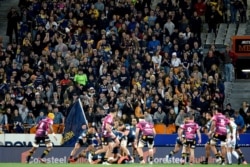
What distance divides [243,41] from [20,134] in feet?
37.7

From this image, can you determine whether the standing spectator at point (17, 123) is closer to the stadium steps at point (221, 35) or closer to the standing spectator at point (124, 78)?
the standing spectator at point (124, 78)

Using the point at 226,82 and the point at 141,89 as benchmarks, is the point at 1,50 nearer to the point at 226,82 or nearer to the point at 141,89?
the point at 141,89

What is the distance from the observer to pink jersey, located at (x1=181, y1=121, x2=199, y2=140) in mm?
36406

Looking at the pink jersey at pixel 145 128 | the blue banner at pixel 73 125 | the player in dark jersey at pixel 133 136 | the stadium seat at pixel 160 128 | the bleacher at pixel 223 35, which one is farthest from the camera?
the bleacher at pixel 223 35

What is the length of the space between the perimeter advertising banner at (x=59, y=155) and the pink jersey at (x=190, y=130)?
206 cm

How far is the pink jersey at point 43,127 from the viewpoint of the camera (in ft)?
121

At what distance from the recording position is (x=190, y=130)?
36375mm

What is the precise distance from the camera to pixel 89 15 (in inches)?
1762

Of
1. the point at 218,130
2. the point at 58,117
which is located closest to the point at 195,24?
the point at 58,117

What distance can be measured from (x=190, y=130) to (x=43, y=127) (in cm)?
548

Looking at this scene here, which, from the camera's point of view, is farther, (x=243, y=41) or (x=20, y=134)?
(x=243, y=41)

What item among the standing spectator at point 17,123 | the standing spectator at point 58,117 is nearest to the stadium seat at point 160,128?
the standing spectator at point 58,117

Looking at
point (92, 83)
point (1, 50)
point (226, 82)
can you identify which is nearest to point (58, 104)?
point (92, 83)

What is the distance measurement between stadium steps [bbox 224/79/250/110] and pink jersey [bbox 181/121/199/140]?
623 cm
